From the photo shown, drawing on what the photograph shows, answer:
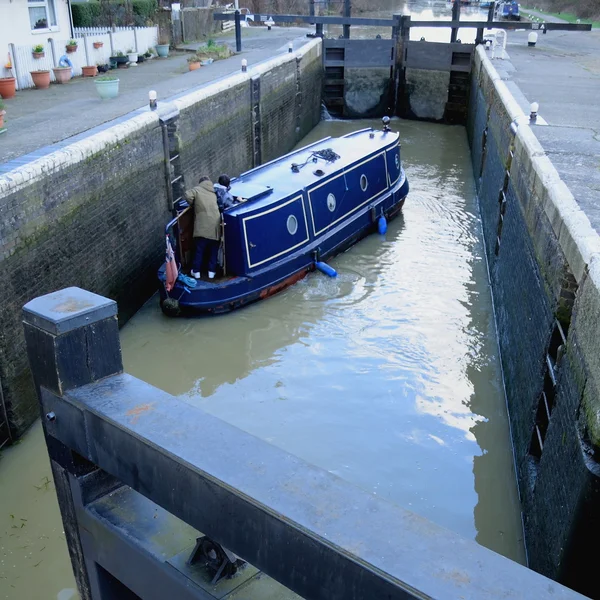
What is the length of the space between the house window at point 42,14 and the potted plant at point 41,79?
6.05 feet

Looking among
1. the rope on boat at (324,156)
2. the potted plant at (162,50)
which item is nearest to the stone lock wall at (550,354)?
the rope on boat at (324,156)

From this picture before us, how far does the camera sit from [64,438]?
7.48ft

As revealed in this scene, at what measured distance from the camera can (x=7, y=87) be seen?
44.7ft

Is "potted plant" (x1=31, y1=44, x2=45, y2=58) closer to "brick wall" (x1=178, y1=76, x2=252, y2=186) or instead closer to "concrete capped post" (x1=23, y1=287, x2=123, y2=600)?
"brick wall" (x1=178, y1=76, x2=252, y2=186)

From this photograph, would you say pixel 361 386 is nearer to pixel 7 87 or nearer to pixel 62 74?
pixel 7 87

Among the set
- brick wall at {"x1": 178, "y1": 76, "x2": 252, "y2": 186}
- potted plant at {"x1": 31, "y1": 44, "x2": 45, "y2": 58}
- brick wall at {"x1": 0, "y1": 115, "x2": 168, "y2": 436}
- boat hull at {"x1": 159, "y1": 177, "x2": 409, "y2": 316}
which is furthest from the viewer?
potted plant at {"x1": 31, "y1": 44, "x2": 45, "y2": 58}

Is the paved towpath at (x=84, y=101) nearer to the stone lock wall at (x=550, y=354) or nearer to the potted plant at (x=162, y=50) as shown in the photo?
the potted plant at (x=162, y=50)

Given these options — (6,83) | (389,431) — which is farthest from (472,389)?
(6,83)

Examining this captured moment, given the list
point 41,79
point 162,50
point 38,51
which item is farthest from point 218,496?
point 162,50

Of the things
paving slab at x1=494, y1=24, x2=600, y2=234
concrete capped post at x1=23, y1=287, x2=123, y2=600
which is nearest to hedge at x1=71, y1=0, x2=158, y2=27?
paving slab at x1=494, y1=24, x2=600, y2=234

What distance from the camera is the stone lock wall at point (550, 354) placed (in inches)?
156

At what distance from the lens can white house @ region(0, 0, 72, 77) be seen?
14.5 m

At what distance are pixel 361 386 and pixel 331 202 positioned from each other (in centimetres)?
403

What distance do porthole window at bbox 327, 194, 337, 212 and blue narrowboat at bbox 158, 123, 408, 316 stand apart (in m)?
0.02
